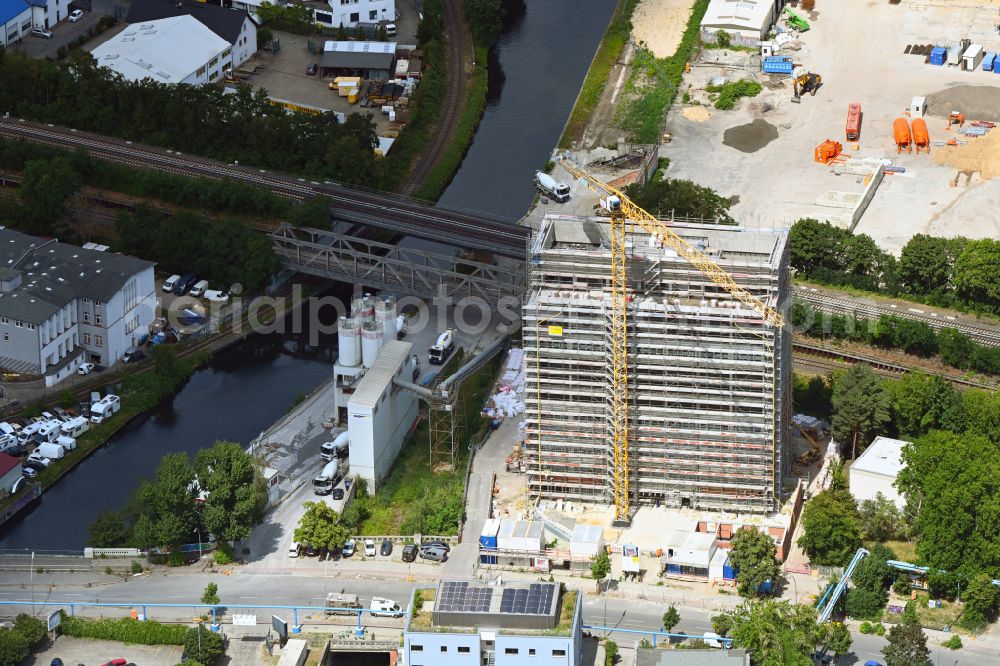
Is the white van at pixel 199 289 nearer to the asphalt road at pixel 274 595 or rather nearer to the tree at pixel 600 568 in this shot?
the asphalt road at pixel 274 595

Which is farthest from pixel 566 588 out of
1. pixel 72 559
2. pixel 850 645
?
pixel 72 559

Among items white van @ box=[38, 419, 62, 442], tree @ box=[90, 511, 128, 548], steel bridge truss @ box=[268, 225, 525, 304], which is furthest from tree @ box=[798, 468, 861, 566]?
white van @ box=[38, 419, 62, 442]

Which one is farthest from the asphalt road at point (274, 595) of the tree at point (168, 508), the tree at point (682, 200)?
the tree at point (682, 200)

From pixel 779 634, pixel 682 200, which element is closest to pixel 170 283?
pixel 682 200

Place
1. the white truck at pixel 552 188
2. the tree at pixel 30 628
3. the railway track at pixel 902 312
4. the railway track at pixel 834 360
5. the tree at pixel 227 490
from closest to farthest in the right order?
1. the tree at pixel 30 628
2. the tree at pixel 227 490
3. the railway track at pixel 834 360
4. the railway track at pixel 902 312
5. the white truck at pixel 552 188

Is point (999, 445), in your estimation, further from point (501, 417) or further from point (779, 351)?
point (501, 417)
